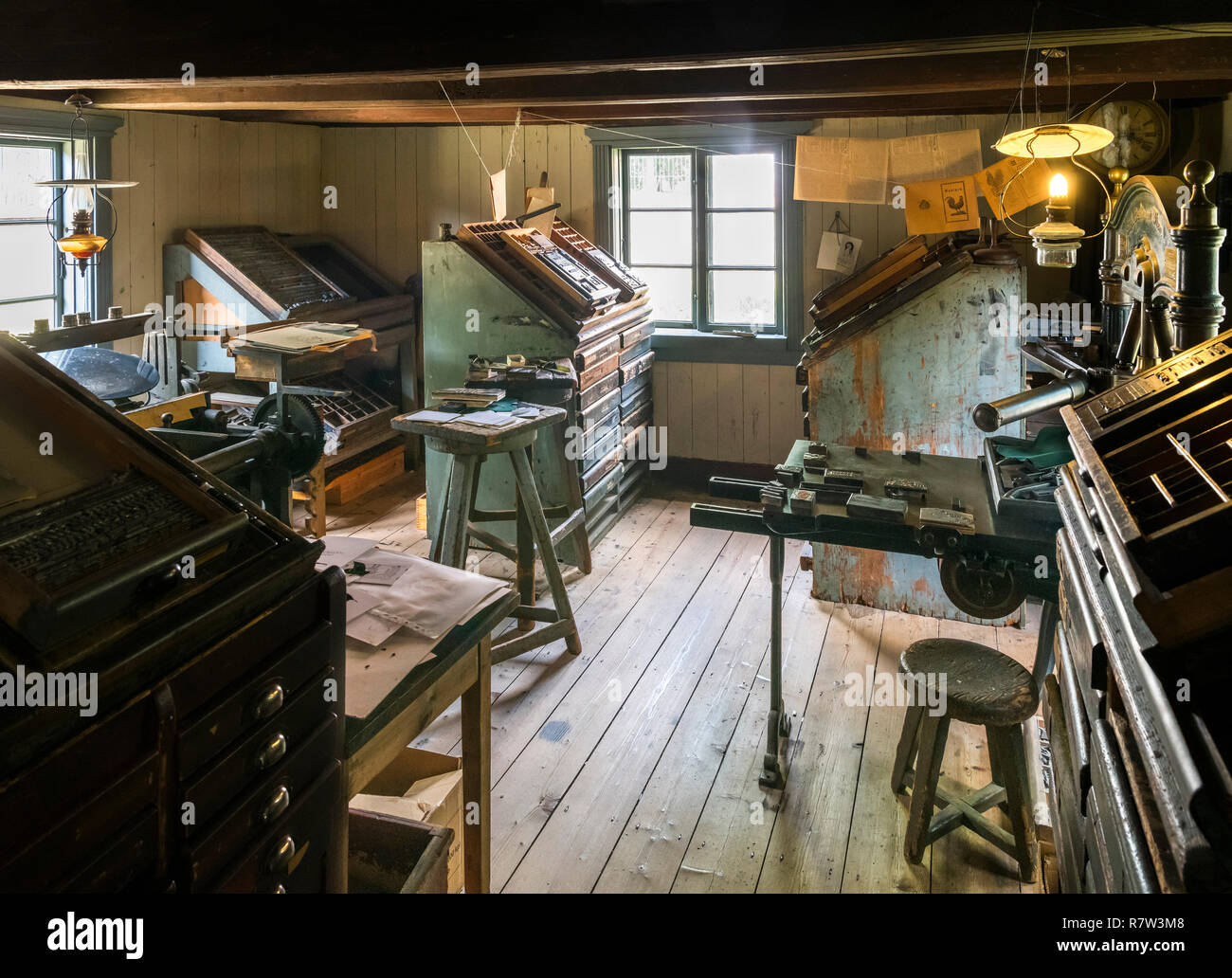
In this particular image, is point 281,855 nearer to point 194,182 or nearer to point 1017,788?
point 1017,788

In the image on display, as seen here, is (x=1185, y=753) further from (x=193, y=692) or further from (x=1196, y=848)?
(x=193, y=692)

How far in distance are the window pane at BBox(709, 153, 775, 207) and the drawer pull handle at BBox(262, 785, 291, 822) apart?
5.65 m

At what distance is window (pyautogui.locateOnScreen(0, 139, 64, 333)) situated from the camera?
5105 mm

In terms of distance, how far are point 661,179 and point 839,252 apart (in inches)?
53.1

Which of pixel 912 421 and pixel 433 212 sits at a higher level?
pixel 433 212

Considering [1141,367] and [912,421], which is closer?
[1141,367]

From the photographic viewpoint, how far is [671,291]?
679 centimetres

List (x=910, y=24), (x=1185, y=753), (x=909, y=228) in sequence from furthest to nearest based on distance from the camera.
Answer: (x=909, y=228) → (x=910, y=24) → (x=1185, y=753)

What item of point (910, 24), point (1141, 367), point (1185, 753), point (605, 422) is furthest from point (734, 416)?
point (1185, 753)

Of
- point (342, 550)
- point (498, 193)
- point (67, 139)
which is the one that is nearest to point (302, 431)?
point (342, 550)

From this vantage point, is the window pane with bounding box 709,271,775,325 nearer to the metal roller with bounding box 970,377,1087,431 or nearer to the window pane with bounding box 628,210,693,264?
the window pane with bounding box 628,210,693,264

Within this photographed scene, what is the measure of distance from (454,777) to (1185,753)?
182 cm

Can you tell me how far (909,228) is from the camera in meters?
5.25

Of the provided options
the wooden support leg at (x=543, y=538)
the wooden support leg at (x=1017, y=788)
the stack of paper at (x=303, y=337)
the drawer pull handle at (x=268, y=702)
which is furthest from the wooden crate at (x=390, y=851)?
the stack of paper at (x=303, y=337)
